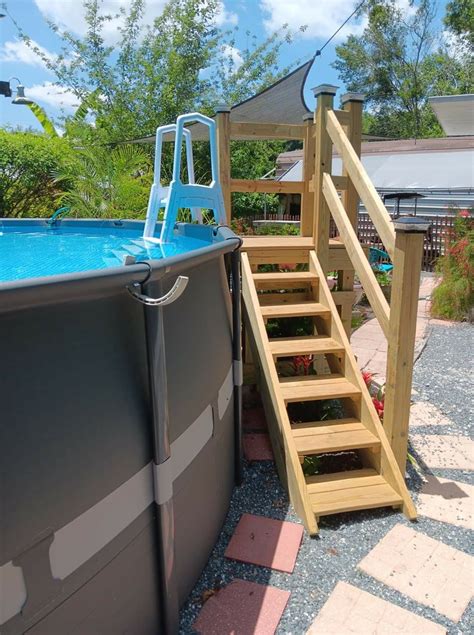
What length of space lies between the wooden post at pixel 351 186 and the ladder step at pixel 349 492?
1.84 metres

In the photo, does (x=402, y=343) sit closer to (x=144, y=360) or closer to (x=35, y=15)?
(x=144, y=360)

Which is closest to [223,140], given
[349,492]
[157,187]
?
[157,187]

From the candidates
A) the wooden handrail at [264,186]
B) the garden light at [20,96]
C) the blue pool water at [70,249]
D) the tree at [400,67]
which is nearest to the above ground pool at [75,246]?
the blue pool water at [70,249]

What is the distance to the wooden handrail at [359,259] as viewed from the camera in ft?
10.1

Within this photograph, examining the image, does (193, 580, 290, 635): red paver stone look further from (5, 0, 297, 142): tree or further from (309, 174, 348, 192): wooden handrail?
(5, 0, 297, 142): tree

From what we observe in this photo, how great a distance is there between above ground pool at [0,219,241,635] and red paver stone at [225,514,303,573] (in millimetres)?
224

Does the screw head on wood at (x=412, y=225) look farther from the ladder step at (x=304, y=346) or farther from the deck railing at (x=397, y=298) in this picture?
the ladder step at (x=304, y=346)

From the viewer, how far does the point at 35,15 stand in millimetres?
13984

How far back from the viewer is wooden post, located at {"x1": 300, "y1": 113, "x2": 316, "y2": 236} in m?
4.56

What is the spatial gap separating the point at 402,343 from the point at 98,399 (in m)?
2.02

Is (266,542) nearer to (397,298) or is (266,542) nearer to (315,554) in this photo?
(315,554)

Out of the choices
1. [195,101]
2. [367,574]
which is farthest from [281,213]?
[367,574]

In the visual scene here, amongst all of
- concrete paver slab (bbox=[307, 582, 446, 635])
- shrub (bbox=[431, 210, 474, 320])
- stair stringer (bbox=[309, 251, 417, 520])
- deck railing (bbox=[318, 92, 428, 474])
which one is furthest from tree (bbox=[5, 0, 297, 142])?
concrete paver slab (bbox=[307, 582, 446, 635])

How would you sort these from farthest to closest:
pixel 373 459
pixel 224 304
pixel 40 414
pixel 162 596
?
pixel 373 459 < pixel 224 304 < pixel 162 596 < pixel 40 414
